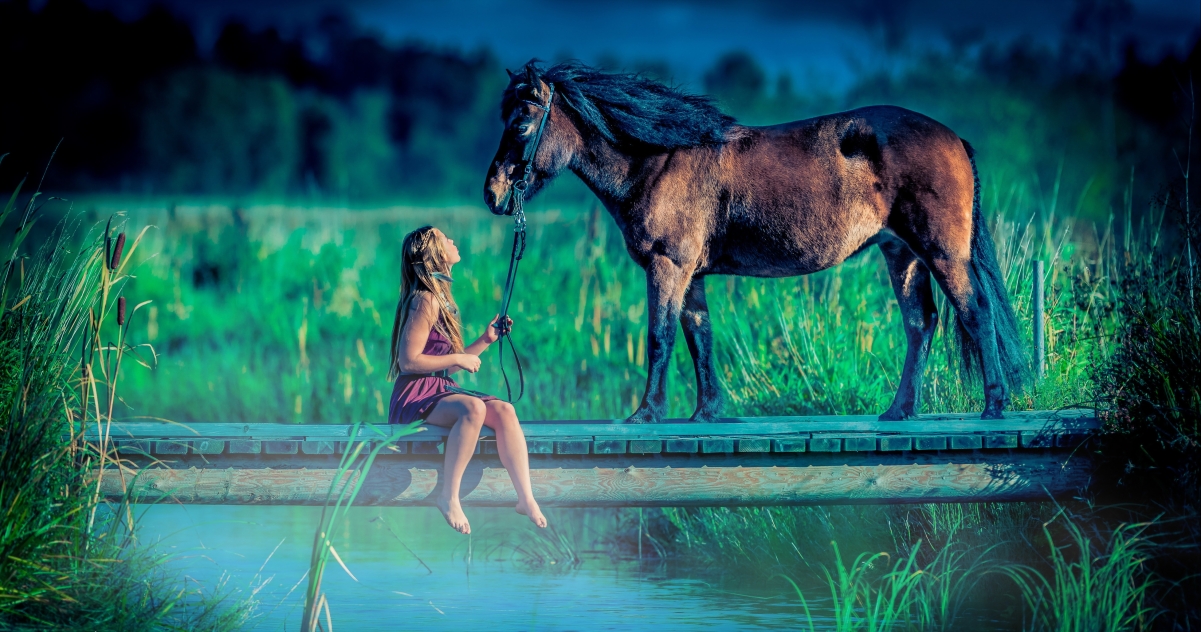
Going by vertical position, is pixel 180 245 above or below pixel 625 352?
above

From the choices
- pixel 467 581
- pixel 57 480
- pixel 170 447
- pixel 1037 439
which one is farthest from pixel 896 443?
pixel 57 480

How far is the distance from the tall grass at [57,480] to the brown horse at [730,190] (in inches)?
74.1

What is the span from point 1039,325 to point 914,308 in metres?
1.46

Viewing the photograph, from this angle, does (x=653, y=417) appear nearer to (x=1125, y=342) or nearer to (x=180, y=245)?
(x=1125, y=342)

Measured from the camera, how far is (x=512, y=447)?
202 inches

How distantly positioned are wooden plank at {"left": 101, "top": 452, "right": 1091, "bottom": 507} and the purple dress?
21cm

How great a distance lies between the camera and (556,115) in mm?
5906

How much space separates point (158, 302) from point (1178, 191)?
410 inches

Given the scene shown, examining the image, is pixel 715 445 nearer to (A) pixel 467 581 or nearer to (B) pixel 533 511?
(B) pixel 533 511

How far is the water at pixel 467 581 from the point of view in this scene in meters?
5.90

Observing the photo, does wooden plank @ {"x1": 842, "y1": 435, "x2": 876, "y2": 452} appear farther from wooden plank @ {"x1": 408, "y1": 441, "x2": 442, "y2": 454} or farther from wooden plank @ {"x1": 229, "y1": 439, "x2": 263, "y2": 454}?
wooden plank @ {"x1": 229, "y1": 439, "x2": 263, "y2": 454}

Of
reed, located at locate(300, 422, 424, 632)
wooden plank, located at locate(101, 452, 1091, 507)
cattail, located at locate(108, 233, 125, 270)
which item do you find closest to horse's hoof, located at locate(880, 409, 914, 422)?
wooden plank, located at locate(101, 452, 1091, 507)

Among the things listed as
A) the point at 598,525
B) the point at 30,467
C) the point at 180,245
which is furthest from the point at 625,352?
the point at 180,245

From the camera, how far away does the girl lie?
16.8ft
